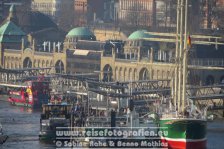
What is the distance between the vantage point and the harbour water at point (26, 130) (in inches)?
4806

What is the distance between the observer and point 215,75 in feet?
563

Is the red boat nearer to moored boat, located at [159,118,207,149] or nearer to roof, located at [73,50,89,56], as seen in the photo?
roof, located at [73,50,89,56]

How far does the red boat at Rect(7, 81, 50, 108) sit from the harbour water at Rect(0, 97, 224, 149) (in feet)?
12.8

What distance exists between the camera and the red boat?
160 meters

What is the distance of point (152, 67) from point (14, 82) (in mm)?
16285

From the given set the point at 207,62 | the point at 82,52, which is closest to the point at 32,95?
the point at 207,62

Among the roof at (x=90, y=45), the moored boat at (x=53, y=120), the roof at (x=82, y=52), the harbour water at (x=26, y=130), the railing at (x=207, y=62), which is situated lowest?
the harbour water at (x=26, y=130)

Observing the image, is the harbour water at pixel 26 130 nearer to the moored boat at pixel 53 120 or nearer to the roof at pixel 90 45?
the moored boat at pixel 53 120

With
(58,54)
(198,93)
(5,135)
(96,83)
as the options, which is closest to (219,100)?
(198,93)

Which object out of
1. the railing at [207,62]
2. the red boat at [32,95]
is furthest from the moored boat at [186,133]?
the railing at [207,62]

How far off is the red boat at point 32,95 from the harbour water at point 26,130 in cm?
391

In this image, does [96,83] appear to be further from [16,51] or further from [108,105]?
[16,51]

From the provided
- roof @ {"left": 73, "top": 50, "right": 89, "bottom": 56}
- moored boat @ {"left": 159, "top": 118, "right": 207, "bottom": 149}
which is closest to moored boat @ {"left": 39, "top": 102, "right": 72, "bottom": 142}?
moored boat @ {"left": 159, "top": 118, "right": 207, "bottom": 149}

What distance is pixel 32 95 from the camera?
160500mm
